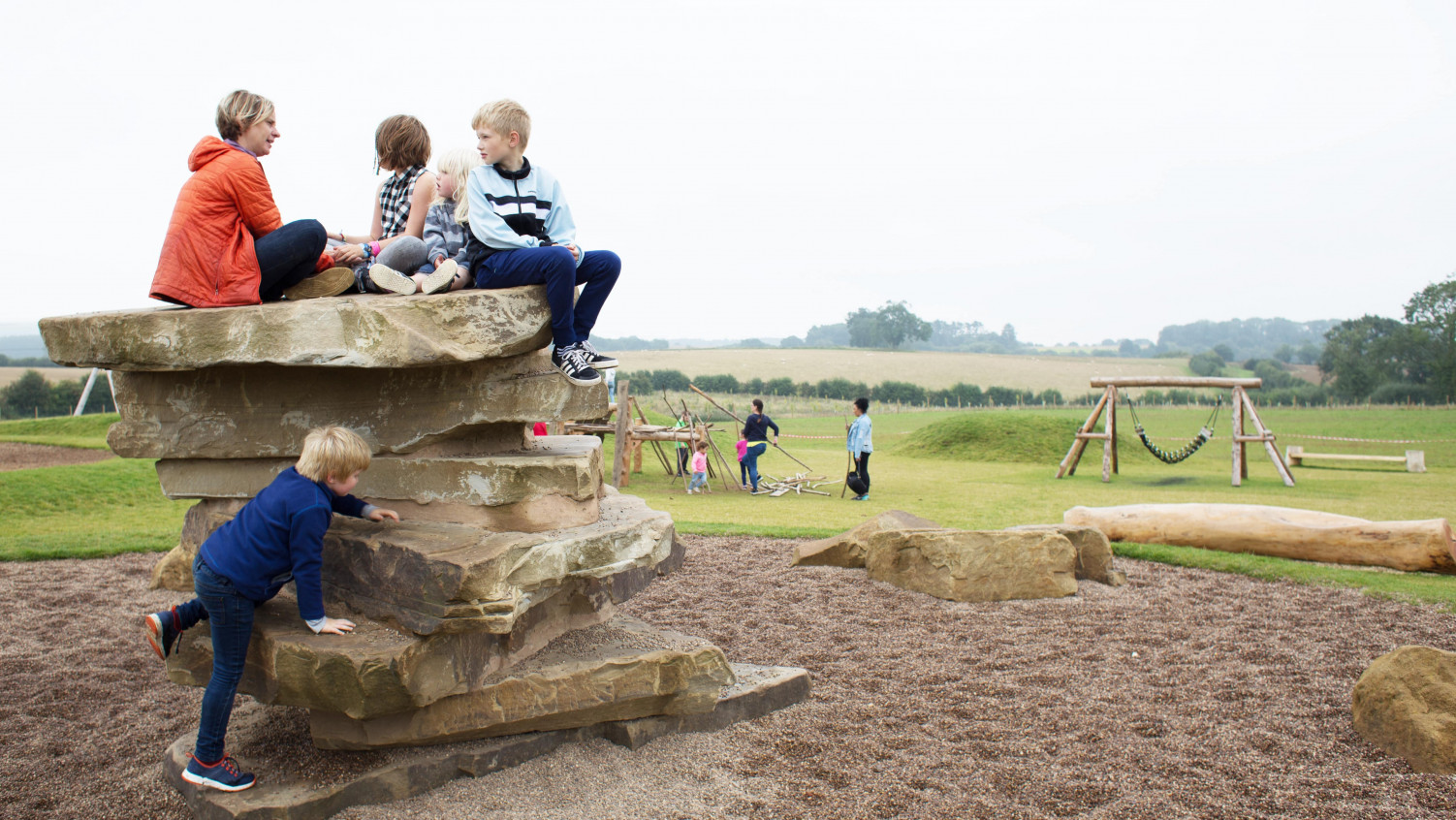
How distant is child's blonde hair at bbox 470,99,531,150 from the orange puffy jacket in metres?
1.10

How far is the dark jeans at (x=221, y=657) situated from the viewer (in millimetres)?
3572

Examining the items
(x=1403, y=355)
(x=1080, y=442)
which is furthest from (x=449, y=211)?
(x=1403, y=355)

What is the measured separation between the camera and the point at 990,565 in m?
7.32

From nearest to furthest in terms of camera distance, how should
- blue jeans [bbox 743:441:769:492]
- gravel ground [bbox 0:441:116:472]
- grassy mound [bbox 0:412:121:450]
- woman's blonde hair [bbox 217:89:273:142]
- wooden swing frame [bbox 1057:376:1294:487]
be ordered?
woman's blonde hair [bbox 217:89:273:142] → wooden swing frame [bbox 1057:376:1294:487] → gravel ground [bbox 0:441:116:472] → blue jeans [bbox 743:441:769:492] → grassy mound [bbox 0:412:121:450]

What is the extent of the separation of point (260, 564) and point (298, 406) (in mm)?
886

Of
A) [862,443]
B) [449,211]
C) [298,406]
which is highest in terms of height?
[449,211]

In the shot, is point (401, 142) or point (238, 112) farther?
point (401, 142)

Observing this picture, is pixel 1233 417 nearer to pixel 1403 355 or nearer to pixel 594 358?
pixel 594 358

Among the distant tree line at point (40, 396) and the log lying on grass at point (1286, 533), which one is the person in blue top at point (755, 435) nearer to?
the log lying on grass at point (1286, 533)

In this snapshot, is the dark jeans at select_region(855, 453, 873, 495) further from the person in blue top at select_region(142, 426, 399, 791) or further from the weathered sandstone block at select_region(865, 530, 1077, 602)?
the person in blue top at select_region(142, 426, 399, 791)

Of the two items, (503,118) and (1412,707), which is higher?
(503,118)

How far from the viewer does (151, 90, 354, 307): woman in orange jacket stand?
3816 mm

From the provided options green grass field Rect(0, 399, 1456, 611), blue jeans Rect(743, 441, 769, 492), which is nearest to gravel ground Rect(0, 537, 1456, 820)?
green grass field Rect(0, 399, 1456, 611)

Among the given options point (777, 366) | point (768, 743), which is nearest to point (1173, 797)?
point (768, 743)
